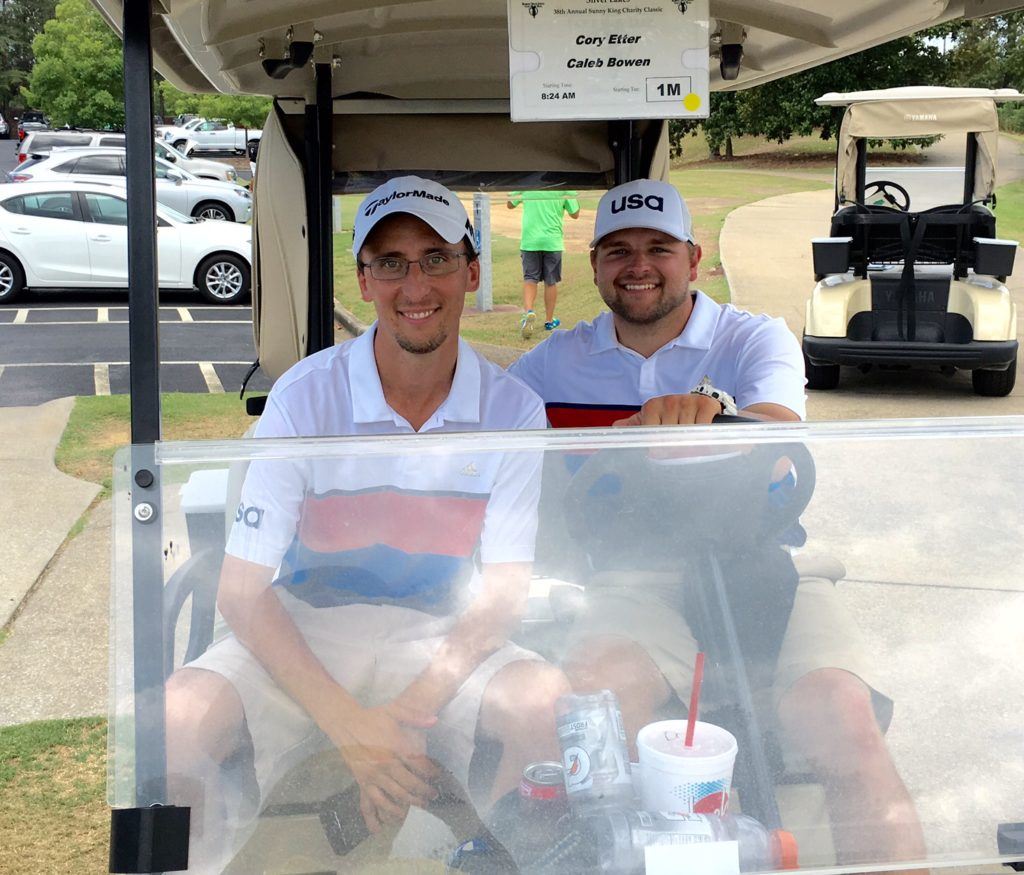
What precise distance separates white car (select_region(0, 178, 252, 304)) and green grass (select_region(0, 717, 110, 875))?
11.3 metres

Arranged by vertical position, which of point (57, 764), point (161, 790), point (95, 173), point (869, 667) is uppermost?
point (95, 173)

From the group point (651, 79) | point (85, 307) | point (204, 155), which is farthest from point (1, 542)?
point (204, 155)

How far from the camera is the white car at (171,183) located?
67.3ft

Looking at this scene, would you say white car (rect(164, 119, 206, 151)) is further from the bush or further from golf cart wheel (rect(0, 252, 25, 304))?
golf cart wheel (rect(0, 252, 25, 304))

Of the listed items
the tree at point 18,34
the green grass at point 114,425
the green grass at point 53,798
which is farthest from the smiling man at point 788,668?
the tree at point 18,34

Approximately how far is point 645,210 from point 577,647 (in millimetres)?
1677

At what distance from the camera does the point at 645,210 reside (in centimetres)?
317

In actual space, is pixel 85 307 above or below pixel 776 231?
below

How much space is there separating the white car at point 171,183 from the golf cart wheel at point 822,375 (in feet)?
41.8

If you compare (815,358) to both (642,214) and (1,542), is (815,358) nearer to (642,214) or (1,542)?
(1,542)

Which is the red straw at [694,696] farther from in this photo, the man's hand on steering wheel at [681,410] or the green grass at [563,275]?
the green grass at [563,275]

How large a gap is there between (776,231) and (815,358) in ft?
32.6

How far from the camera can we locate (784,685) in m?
1.73

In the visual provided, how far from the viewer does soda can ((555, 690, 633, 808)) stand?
1604 millimetres
